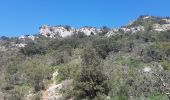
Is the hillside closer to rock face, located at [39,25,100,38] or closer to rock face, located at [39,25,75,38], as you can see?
rock face, located at [39,25,100,38]

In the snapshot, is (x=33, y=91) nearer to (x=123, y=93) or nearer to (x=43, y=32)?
(x=123, y=93)

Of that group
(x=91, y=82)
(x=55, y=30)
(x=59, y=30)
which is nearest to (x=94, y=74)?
(x=91, y=82)

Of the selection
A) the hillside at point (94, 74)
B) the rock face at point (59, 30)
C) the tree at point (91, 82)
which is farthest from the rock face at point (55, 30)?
the tree at point (91, 82)

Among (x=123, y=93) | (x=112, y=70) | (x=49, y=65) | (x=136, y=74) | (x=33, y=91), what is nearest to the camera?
(x=123, y=93)

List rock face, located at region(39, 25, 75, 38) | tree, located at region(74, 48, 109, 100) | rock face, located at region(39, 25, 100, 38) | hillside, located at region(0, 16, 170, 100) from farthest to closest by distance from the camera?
rock face, located at region(39, 25, 75, 38), rock face, located at region(39, 25, 100, 38), tree, located at region(74, 48, 109, 100), hillside, located at region(0, 16, 170, 100)

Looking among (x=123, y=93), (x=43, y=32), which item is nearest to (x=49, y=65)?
(x=123, y=93)

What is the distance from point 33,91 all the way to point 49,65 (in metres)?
10.1

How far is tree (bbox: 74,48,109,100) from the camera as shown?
3059 cm

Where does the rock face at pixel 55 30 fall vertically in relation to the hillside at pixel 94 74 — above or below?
above

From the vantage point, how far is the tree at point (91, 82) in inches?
1204

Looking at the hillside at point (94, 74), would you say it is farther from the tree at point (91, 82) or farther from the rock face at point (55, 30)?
the rock face at point (55, 30)

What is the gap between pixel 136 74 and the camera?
32.7 metres

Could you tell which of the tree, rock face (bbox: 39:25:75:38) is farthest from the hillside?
rock face (bbox: 39:25:75:38)

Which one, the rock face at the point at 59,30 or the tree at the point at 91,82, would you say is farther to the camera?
the rock face at the point at 59,30
